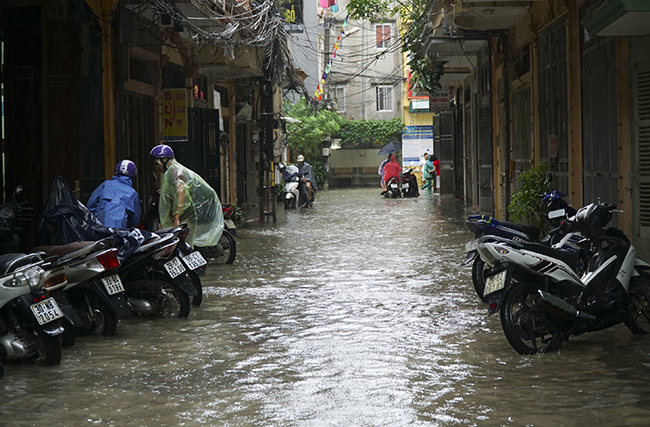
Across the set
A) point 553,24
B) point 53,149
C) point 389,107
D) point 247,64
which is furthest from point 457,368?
point 389,107

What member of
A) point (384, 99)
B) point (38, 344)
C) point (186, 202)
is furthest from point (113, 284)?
point (384, 99)

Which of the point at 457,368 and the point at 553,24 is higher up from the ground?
the point at 553,24

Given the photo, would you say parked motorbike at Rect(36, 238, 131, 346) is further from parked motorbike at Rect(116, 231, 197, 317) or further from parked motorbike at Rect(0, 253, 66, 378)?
parked motorbike at Rect(116, 231, 197, 317)

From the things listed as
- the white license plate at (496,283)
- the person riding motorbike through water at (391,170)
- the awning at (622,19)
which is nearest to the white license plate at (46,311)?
the white license plate at (496,283)

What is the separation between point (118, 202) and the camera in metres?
8.76

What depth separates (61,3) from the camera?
→ 10656 mm

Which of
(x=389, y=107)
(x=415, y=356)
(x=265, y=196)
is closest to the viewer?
(x=415, y=356)

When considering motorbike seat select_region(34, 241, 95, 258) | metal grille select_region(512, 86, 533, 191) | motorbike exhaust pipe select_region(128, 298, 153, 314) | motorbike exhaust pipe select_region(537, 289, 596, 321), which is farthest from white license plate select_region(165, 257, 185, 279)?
metal grille select_region(512, 86, 533, 191)

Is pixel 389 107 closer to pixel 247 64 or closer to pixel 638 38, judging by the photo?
pixel 247 64

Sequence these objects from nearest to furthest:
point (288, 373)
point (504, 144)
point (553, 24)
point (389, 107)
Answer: point (288, 373)
point (553, 24)
point (504, 144)
point (389, 107)

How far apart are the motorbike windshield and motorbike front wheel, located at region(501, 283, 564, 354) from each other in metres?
4.92

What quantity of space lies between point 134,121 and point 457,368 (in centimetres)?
969

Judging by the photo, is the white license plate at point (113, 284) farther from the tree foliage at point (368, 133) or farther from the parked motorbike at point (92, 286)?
the tree foliage at point (368, 133)

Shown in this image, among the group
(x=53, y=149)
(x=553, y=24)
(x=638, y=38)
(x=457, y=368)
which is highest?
(x=553, y=24)
